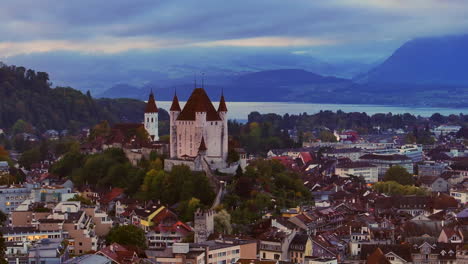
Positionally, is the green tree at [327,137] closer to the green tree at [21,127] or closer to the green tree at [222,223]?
the green tree at [21,127]

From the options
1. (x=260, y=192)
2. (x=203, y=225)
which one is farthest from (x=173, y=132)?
(x=203, y=225)

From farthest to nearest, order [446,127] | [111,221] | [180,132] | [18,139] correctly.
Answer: [446,127] < [18,139] < [180,132] < [111,221]

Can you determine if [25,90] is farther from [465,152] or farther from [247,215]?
[247,215]

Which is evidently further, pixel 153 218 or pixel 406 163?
pixel 406 163

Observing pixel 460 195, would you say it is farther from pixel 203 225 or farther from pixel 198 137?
pixel 203 225

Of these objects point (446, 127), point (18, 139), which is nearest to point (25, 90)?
point (18, 139)

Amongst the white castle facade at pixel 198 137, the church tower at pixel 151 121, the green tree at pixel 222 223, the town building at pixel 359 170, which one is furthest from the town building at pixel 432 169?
the green tree at pixel 222 223

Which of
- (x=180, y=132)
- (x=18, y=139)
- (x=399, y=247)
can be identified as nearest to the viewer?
(x=399, y=247)
